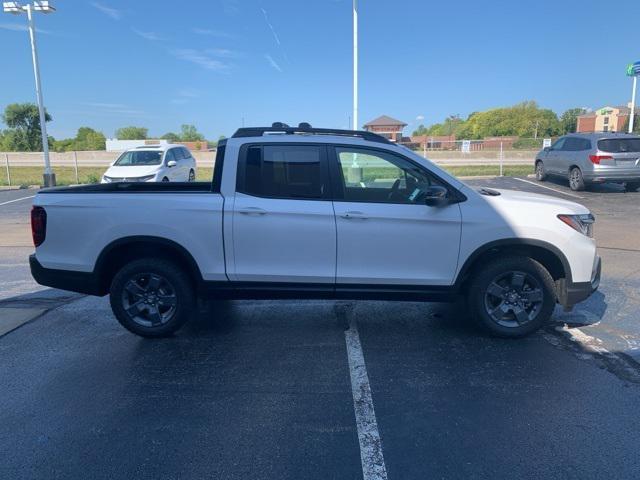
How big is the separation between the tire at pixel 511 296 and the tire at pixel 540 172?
50.7 ft

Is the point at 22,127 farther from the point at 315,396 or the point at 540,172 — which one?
the point at 315,396

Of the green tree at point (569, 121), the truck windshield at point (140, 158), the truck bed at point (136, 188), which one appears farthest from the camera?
the green tree at point (569, 121)

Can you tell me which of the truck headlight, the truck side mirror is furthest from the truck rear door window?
the truck headlight

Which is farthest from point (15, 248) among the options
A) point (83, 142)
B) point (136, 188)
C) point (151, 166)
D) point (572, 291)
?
point (83, 142)

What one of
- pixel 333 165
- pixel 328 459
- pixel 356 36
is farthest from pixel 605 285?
pixel 356 36

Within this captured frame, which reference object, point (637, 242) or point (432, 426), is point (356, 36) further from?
point (432, 426)

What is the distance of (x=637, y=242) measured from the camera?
8.84 meters

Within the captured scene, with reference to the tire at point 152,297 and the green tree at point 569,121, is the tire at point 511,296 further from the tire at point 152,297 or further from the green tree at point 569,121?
the green tree at point 569,121

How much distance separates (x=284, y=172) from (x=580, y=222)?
8.92 feet

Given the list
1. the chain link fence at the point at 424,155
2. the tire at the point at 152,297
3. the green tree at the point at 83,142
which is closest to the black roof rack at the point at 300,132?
the tire at the point at 152,297

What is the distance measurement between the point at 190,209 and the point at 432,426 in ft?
8.85

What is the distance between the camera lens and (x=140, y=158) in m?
17.0

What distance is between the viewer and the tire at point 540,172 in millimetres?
18478

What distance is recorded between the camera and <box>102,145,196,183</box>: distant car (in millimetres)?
15539
